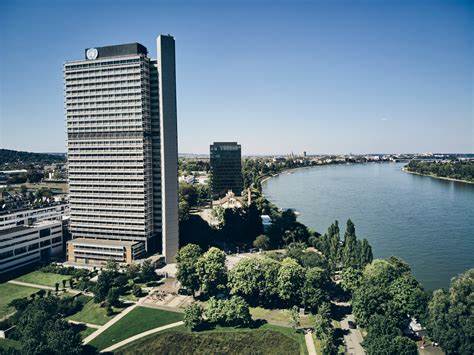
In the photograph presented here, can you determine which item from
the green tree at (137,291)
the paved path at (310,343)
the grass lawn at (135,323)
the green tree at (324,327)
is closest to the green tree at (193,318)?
the grass lawn at (135,323)

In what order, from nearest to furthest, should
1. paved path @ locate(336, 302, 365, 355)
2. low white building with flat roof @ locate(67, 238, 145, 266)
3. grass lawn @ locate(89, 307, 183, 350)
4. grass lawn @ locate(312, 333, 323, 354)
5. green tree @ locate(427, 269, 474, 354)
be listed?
green tree @ locate(427, 269, 474, 354)
paved path @ locate(336, 302, 365, 355)
grass lawn @ locate(312, 333, 323, 354)
grass lawn @ locate(89, 307, 183, 350)
low white building with flat roof @ locate(67, 238, 145, 266)

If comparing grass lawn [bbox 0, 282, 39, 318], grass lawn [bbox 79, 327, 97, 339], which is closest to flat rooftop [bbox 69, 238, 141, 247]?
grass lawn [bbox 0, 282, 39, 318]

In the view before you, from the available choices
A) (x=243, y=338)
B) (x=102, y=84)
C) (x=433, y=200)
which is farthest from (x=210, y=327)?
(x=433, y=200)

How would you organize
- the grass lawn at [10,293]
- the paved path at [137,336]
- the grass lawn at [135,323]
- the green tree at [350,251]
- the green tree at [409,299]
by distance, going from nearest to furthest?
the paved path at [137,336] → the green tree at [409,299] → the grass lawn at [135,323] → the grass lawn at [10,293] → the green tree at [350,251]

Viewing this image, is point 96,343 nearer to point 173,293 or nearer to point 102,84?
point 173,293

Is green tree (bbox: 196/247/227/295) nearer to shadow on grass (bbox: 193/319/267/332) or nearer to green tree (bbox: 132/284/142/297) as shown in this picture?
shadow on grass (bbox: 193/319/267/332)

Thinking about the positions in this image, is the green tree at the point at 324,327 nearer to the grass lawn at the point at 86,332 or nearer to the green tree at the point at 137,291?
the green tree at the point at 137,291

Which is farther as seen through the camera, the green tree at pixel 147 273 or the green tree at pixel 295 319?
the green tree at pixel 147 273
